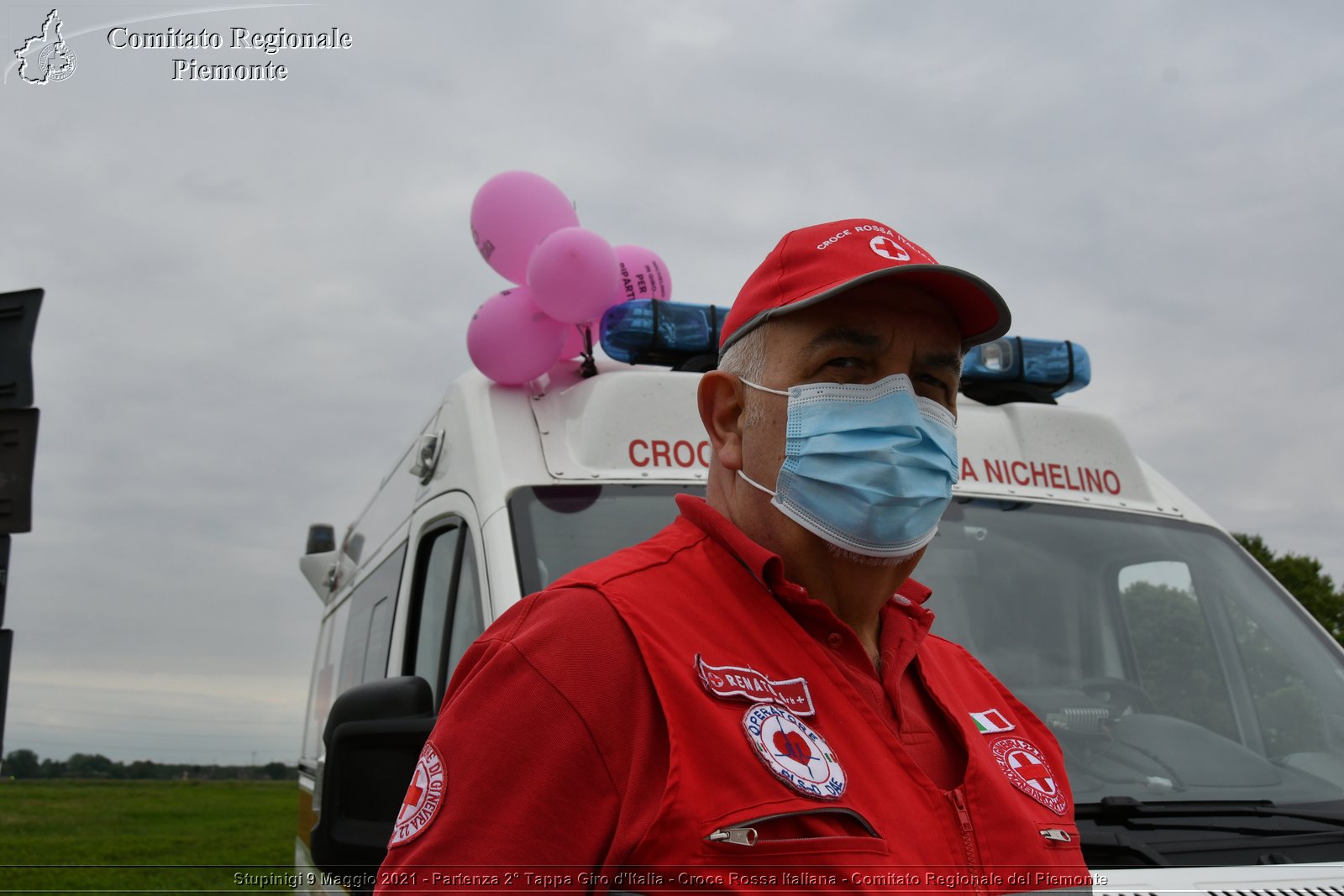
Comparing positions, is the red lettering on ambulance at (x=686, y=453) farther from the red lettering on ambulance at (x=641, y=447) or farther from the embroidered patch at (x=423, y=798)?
the embroidered patch at (x=423, y=798)

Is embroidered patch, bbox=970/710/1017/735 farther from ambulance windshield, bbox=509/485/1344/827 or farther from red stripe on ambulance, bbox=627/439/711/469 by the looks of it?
red stripe on ambulance, bbox=627/439/711/469

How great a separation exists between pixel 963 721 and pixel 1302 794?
54.8 inches

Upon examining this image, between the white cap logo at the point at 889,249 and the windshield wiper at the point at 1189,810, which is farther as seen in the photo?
the windshield wiper at the point at 1189,810

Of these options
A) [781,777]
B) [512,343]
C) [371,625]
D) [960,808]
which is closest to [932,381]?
[960,808]

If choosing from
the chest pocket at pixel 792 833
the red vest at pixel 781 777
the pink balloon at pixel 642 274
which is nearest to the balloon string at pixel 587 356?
the pink balloon at pixel 642 274

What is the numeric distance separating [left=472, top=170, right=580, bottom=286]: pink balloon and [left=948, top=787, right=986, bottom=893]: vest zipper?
2922mm

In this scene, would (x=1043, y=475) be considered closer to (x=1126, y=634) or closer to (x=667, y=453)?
(x=1126, y=634)

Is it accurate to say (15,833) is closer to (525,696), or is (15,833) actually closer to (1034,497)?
(1034,497)

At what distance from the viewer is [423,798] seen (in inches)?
62.8

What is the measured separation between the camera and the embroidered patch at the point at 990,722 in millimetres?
2104

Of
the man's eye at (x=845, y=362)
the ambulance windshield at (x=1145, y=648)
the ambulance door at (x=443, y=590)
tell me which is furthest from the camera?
the ambulance door at (x=443, y=590)

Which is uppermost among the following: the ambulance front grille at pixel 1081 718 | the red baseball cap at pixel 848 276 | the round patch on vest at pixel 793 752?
the red baseball cap at pixel 848 276

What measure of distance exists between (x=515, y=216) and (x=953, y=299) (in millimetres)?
2523

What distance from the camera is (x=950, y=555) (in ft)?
11.1
